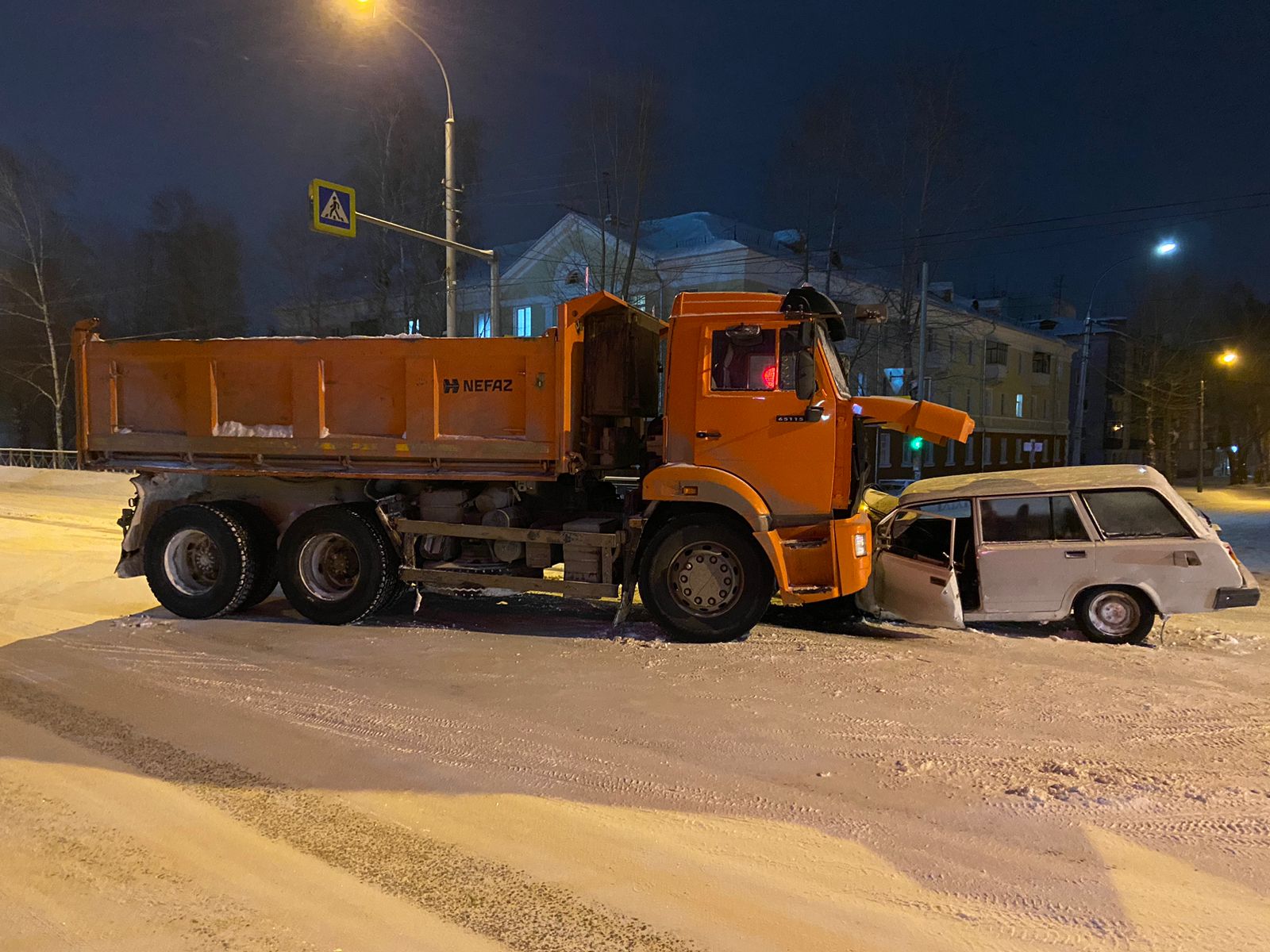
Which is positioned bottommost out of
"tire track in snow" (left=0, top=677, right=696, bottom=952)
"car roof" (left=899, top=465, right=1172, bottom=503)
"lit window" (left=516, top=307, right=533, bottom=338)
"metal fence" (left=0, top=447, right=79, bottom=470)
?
"tire track in snow" (left=0, top=677, right=696, bottom=952)

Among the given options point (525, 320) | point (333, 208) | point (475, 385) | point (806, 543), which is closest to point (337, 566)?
point (475, 385)

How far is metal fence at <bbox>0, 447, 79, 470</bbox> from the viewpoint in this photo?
98.6 feet

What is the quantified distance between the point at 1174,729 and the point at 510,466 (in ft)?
17.8

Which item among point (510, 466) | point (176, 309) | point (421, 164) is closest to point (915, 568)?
point (510, 466)

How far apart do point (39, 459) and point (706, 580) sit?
39.6 m

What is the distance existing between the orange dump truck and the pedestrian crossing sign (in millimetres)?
7234

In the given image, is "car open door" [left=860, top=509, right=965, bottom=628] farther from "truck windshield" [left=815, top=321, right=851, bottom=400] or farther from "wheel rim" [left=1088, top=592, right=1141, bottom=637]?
"truck windshield" [left=815, top=321, right=851, bottom=400]

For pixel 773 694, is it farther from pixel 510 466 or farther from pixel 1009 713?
pixel 510 466

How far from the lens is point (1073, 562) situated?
6.82 meters

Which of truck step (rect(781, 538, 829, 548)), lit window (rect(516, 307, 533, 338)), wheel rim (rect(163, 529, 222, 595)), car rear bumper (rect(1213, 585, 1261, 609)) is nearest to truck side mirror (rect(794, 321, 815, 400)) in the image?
truck step (rect(781, 538, 829, 548))

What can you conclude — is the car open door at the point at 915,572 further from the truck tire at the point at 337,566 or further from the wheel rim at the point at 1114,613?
the truck tire at the point at 337,566

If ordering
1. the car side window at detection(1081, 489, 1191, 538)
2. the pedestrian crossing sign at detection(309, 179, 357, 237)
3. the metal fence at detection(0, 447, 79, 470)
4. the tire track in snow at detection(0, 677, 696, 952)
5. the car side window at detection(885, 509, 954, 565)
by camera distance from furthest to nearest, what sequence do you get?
1. the metal fence at detection(0, 447, 79, 470)
2. the pedestrian crossing sign at detection(309, 179, 357, 237)
3. the car side window at detection(885, 509, 954, 565)
4. the car side window at detection(1081, 489, 1191, 538)
5. the tire track in snow at detection(0, 677, 696, 952)

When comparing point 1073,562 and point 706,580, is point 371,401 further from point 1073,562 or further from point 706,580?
point 1073,562

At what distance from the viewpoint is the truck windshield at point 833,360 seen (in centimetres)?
684
